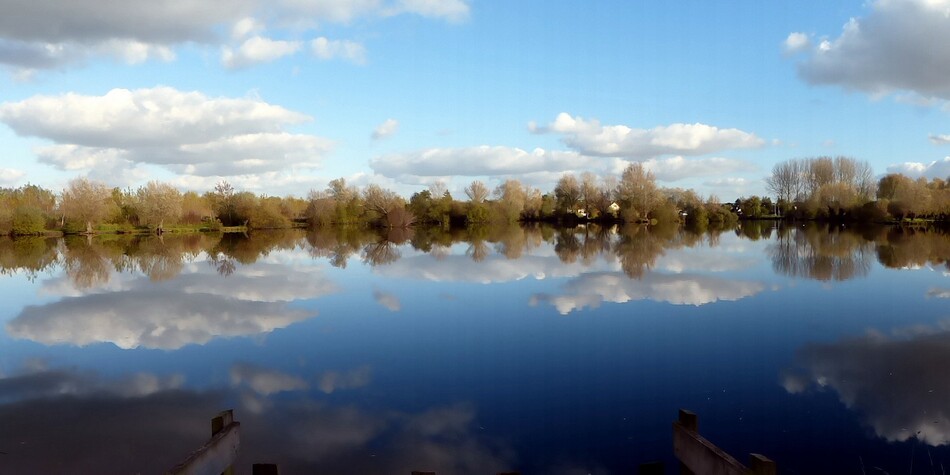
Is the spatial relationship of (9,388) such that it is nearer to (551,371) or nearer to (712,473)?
(551,371)

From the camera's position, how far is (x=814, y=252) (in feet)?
90.8

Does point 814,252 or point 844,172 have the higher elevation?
point 844,172

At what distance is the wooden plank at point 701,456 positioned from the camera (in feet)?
10.8

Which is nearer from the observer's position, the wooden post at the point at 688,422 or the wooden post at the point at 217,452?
the wooden post at the point at 217,452

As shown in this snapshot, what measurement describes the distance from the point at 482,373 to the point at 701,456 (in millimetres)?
4808

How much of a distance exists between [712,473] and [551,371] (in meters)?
4.79

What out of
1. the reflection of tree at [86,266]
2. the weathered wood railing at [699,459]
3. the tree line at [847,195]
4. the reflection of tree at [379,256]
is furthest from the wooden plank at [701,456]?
the tree line at [847,195]

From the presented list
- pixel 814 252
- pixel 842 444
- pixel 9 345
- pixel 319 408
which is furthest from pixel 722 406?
pixel 814 252

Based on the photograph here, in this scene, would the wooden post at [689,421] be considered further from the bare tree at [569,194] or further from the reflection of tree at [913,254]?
the bare tree at [569,194]

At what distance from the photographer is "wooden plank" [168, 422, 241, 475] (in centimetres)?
349

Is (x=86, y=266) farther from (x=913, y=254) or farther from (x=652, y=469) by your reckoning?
(x=913, y=254)

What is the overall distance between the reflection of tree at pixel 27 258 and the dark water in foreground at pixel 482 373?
26.2 ft

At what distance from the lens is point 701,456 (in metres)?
3.66

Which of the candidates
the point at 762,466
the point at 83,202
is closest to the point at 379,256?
the point at 762,466
